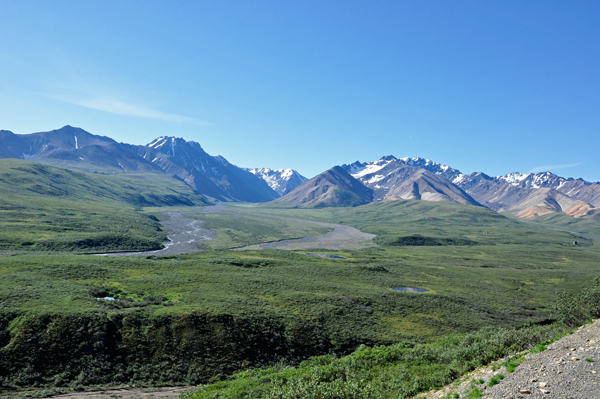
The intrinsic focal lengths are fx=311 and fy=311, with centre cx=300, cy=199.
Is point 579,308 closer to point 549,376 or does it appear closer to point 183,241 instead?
point 549,376

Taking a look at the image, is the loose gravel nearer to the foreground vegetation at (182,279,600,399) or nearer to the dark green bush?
the foreground vegetation at (182,279,600,399)

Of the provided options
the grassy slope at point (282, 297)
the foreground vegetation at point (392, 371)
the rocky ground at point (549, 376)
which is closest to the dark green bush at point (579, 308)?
the foreground vegetation at point (392, 371)

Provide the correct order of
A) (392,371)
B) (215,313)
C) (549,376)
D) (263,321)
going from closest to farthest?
(549,376) → (392,371) → (215,313) → (263,321)

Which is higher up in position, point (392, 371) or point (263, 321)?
point (392, 371)

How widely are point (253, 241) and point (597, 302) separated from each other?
5419 inches

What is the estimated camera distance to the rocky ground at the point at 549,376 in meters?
16.9

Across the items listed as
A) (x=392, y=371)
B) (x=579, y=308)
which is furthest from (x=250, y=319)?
(x=579, y=308)

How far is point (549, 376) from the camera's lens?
59.9ft

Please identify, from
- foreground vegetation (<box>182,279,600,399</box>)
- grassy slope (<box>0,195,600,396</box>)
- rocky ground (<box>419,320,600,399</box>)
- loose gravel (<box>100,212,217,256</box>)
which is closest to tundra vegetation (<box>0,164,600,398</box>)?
foreground vegetation (<box>182,279,600,399</box>)

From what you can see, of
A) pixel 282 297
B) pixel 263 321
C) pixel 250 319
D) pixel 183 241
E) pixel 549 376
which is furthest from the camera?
pixel 183 241

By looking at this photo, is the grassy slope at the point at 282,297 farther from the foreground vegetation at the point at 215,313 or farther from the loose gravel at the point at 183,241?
the loose gravel at the point at 183,241

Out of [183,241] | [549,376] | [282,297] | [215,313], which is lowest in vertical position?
[183,241]

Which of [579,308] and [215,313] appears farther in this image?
[215,313]

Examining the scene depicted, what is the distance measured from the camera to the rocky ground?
55.4 feet
